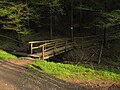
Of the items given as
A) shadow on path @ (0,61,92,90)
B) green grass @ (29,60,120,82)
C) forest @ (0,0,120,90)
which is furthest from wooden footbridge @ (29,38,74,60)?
shadow on path @ (0,61,92,90)

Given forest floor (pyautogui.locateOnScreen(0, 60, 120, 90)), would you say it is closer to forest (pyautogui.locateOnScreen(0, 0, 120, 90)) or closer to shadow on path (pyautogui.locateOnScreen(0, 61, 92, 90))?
shadow on path (pyautogui.locateOnScreen(0, 61, 92, 90))

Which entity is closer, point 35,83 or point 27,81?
point 35,83

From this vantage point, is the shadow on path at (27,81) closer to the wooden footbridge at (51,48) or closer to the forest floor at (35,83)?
the forest floor at (35,83)

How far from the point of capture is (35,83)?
12.4 meters

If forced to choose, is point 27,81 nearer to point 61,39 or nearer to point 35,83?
point 35,83

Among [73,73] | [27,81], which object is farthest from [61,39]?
[27,81]

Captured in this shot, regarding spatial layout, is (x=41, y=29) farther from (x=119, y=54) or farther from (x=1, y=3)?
(x=119, y=54)

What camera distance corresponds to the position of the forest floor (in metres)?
11.8

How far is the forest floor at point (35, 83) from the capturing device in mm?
11788

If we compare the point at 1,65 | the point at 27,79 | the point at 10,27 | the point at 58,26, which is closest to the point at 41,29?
the point at 58,26

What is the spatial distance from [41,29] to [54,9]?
7.92 metres

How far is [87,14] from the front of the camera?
40.7m

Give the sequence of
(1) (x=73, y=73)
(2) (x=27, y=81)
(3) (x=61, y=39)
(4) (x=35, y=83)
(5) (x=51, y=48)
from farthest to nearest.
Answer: (3) (x=61, y=39) < (5) (x=51, y=48) < (1) (x=73, y=73) < (2) (x=27, y=81) < (4) (x=35, y=83)

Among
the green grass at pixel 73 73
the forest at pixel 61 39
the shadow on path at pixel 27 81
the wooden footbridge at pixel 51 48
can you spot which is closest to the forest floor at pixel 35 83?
→ the shadow on path at pixel 27 81
